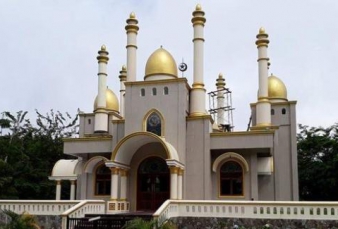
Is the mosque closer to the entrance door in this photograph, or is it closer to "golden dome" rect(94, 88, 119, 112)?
the entrance door

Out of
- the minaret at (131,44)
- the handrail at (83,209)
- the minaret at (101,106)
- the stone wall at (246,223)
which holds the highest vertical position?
the minaret at (131,44)

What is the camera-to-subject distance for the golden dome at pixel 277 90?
21.7m

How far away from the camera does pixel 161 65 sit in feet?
61.4

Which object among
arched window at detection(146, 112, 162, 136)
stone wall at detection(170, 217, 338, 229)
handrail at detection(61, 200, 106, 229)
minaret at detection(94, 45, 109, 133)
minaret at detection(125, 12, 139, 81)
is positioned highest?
minaret at detection(125, 12, 139, 81)

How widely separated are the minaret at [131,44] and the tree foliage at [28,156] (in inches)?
354

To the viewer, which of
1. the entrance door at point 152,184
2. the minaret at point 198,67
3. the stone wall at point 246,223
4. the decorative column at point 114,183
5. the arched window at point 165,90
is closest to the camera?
the stone wall at point 246,223

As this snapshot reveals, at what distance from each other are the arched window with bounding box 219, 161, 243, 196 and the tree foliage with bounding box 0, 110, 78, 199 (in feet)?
38.8

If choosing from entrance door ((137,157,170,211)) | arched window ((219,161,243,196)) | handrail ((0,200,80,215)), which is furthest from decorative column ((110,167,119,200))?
arched window ((219,161,243,196))

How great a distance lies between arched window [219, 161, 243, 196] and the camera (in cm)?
1758

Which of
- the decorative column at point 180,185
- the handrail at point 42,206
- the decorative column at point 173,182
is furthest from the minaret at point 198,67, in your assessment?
the handrail at point 42,206

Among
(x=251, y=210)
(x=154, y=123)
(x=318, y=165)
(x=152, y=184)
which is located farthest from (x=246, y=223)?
(x=318, y=165)

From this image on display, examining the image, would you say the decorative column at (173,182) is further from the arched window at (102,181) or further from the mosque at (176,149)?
the arched window at (102,181)

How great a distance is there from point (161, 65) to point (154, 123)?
8.17 feet

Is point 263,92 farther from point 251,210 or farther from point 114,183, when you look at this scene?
point 114,183
